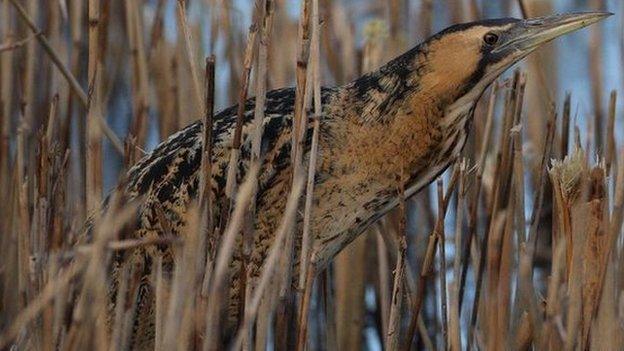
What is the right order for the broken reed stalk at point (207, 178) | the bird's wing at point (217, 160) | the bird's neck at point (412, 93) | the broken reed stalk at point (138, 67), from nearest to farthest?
the broken reed stalk at point (207, 178), the bird's wing at point (217, 160), the bird's neck at point (412, 93), the broken reed stalk at point (138, 67)

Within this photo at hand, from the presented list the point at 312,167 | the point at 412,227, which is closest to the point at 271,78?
the point at 412,227

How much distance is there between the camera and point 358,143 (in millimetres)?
2902

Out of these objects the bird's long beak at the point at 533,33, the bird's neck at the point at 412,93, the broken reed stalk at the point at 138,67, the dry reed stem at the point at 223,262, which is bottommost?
the dry reed stem at the point at 223,262

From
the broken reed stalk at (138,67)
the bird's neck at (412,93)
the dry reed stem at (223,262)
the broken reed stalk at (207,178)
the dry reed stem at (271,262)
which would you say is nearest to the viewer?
the dry reed stem at (223,262)

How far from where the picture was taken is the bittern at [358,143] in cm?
283

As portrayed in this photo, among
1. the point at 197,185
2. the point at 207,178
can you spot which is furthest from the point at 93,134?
the point at 207,178

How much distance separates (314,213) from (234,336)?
296 millimetres

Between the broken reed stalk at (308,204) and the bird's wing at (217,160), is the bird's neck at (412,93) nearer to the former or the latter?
the bird's wing at (217,160)

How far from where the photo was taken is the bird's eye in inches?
114

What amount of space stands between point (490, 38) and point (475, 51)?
41mm

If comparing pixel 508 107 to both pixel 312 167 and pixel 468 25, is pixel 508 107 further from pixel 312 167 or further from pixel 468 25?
pixel 312 167

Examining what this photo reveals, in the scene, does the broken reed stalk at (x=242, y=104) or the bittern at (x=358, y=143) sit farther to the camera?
the bittern at (x=358, y=143)

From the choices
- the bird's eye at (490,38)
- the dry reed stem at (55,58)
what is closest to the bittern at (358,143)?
the bird's eye at (490,38)

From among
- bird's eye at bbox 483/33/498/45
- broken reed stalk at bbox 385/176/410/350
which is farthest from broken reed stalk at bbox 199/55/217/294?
bird's eye at bbox 483/33/498/45
